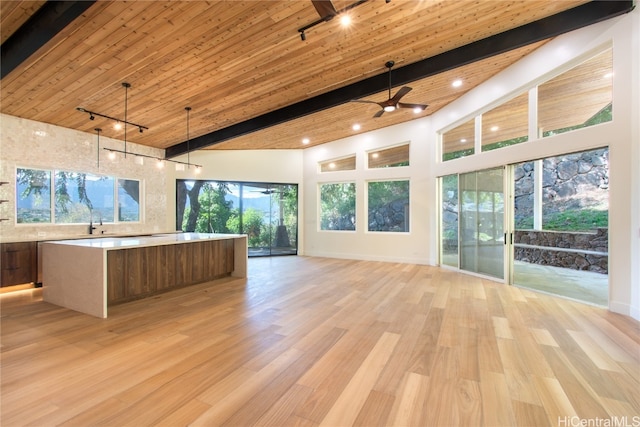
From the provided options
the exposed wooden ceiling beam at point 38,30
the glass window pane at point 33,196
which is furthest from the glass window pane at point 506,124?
the glass window pane at point 33,196

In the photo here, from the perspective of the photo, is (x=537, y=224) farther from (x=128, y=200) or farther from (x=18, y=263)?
(x=18, y=263)

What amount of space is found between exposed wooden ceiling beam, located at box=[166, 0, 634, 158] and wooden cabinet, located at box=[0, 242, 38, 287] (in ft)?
13.9

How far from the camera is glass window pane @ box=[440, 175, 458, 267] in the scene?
6.30m

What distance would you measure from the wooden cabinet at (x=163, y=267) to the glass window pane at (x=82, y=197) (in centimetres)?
318

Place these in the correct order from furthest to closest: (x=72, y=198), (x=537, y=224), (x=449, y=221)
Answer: (x=537, y=224) < (x=449, y=221) < (x=72, y=198)

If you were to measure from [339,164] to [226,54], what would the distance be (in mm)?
5175

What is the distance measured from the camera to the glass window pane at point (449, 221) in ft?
20.7

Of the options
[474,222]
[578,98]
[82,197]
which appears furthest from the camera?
[82,197]

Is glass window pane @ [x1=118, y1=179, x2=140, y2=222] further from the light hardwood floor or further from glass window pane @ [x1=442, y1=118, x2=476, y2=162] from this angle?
glass window pane @ [x1=442, y1=118, x2=476, y2=162]

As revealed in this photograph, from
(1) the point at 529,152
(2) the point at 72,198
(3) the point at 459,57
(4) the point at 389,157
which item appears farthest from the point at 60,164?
(1) the point at 529,152

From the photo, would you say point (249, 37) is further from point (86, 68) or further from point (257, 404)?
point (257, 404)

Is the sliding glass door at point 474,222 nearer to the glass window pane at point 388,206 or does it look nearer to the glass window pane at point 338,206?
the glass window pane at point 388,206

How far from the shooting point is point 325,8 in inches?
97.2

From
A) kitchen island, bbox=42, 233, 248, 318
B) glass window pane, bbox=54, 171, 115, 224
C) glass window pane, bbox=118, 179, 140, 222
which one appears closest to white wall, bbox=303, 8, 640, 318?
kitchen island, bbox=42, 233, 248, 318
